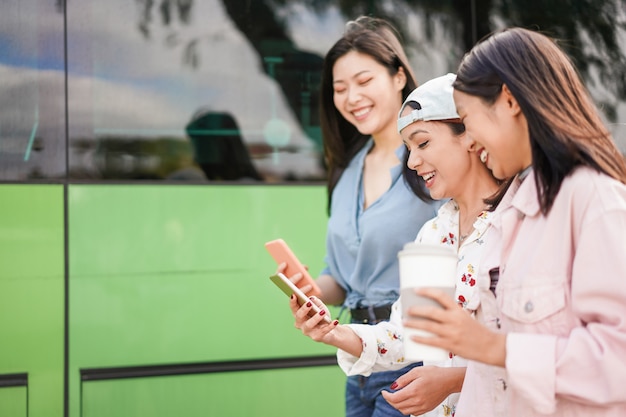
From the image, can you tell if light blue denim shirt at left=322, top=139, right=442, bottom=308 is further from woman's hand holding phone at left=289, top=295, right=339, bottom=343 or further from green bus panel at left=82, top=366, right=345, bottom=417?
green bus panel at left=82, top=366, right=345, bottom=417

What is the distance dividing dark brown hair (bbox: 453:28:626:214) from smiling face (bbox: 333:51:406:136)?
4.84 feet

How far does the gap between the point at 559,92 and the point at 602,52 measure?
2.90 metres

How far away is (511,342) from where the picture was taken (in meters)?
1.70

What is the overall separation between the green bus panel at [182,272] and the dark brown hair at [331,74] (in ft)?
1.75

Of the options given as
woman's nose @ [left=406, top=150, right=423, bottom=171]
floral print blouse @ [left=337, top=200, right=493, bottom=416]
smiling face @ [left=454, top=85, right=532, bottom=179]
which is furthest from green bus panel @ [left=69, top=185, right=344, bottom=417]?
smiling face @ [left=454, top=85, right=532, bottom=179]

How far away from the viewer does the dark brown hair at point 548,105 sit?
1765mm

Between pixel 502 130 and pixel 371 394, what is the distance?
1544 millimetres

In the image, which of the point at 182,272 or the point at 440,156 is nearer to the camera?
the point at 440,156

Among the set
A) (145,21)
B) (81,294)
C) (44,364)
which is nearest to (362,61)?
(145,21)

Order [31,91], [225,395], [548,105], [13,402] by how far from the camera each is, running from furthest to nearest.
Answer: [225,395]
[31,91]
[13,402]
[548,105]

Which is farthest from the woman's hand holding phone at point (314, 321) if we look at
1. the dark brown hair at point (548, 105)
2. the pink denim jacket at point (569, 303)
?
the dark brown hair at point (548, 105)

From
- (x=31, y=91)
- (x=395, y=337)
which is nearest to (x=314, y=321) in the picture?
(x=395, y=337)

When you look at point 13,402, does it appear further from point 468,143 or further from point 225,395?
point 468,143

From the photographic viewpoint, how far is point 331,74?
141 inches
